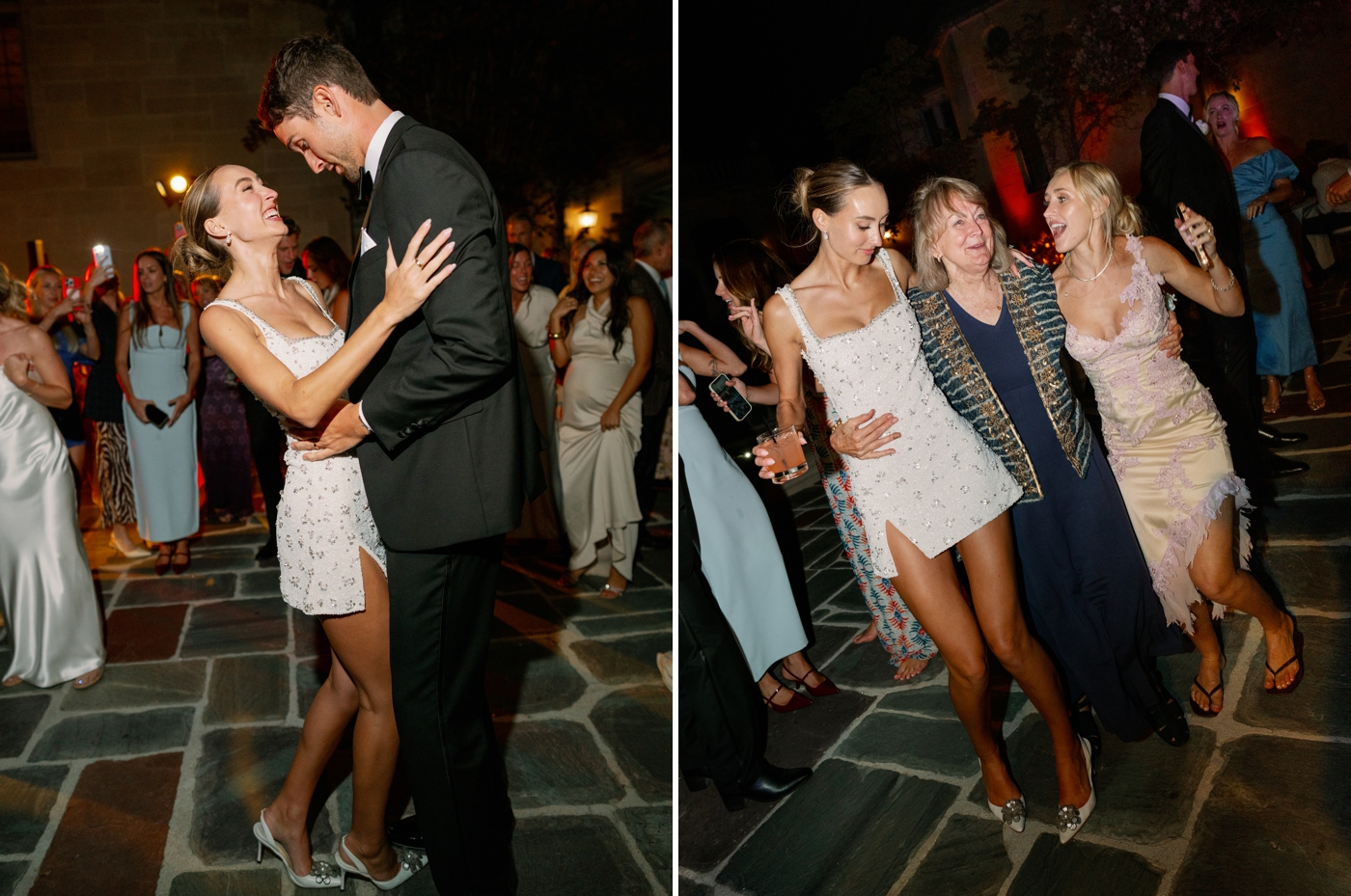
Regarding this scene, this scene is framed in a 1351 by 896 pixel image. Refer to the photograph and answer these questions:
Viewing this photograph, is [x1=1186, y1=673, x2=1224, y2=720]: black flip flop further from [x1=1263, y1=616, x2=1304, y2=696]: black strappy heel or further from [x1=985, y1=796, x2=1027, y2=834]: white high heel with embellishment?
[x1=985, y1=796, x2=1027, y2=834]: white high heel with embellishment

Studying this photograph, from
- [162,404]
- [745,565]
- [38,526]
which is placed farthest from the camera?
[162,404]

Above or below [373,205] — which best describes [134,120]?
above

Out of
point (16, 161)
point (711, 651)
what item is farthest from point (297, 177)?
point (711, 651)

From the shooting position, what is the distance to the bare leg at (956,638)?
172 cm

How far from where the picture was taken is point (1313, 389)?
1.49 metres

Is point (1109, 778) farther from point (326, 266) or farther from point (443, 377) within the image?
point (326, 266)

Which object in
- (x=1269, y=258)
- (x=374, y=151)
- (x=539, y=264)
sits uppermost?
(x=539, y=264)

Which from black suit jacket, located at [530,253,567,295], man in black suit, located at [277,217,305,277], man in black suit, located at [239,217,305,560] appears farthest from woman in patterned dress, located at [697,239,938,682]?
black suit jacket, located at [530,253,567,295]

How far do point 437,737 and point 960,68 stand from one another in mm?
1626

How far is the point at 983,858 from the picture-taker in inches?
65.0

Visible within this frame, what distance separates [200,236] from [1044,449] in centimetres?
185

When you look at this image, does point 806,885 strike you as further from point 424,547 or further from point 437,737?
point 424,547

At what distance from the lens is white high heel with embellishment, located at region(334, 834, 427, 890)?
231 cm

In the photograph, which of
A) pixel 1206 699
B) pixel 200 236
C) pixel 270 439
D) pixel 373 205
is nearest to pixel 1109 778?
pixel 1206 699
